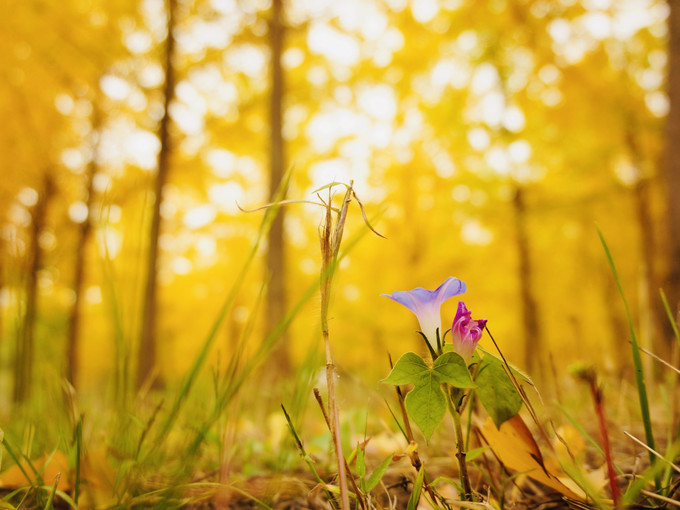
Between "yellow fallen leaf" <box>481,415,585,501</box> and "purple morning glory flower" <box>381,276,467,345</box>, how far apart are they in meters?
0.17

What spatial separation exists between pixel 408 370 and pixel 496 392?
11 centimetres

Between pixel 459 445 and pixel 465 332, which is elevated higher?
pixel 465 332

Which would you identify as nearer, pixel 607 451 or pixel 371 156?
pixel 607 451

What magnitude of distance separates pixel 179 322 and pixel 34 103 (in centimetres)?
771

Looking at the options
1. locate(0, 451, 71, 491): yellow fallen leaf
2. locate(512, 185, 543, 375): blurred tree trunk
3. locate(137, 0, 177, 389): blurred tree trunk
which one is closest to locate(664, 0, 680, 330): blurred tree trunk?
locate(0, 451, 71, 491): yellow fallen leaf

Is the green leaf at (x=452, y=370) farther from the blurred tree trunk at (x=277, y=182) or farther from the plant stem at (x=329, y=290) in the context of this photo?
the blurred tree trunk at (x=277, y=182)

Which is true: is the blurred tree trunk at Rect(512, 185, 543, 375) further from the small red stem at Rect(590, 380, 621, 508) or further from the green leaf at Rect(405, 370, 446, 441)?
the green leaf at Rect(405, 370, 446, 441)

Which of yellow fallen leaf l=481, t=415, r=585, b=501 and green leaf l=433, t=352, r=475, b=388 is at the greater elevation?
green leaf l=433, t=352, r=475, b=388

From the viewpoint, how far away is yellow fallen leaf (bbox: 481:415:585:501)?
57cm

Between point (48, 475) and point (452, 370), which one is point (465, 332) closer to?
point (452, 370)

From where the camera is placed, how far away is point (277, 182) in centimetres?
477

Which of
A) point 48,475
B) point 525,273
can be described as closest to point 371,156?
point 525,273

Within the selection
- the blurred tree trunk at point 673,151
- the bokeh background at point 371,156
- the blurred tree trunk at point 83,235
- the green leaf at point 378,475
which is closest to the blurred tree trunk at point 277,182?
the bokeh background at point 371,156

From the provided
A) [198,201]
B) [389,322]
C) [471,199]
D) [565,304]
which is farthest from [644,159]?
[198,201]
